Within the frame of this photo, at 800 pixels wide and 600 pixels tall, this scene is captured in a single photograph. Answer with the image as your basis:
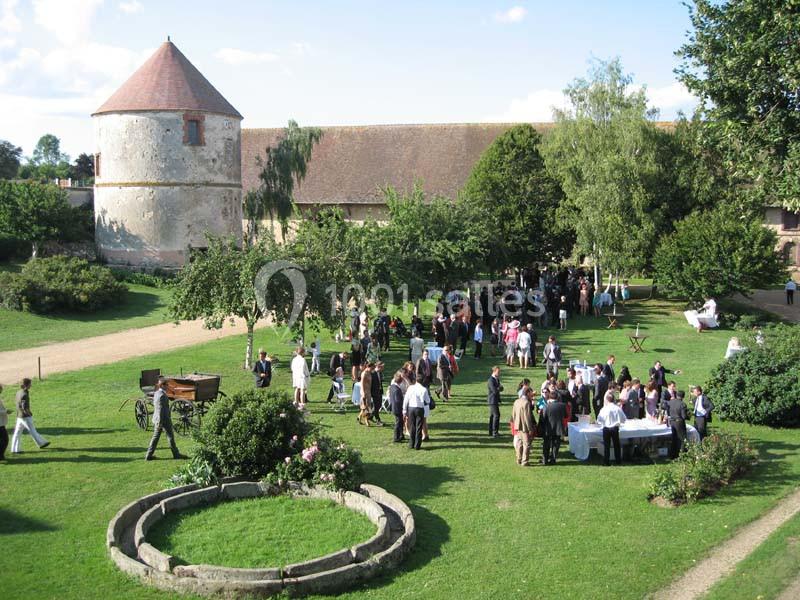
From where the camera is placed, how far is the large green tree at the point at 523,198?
37031 millimetres

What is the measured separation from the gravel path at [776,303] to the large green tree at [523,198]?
8500mm

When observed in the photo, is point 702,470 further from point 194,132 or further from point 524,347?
point 194,132

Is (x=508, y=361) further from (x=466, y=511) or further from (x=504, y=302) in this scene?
(x=466, y=511)

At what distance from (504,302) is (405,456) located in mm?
14820

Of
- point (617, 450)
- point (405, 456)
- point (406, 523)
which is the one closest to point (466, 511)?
Result: point (406, 523)

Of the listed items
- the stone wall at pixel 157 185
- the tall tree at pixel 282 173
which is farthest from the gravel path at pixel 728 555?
the tall tree at pixel 282 173

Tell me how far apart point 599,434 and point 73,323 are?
71.9ft

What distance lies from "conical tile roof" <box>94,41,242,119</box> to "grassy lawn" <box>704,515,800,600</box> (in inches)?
1366

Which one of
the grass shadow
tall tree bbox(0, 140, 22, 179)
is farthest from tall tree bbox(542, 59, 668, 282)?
tall tree bbox(0, 140, 22, 179)

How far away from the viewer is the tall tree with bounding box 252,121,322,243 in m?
43.9

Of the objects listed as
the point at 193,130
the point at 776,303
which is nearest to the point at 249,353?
the point at 193,130

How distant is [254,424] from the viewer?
12109 millimetres

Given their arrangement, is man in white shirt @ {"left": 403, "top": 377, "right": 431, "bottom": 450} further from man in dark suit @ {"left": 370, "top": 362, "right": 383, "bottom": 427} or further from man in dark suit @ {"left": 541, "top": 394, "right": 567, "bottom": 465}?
man in dark suit @ {"left": 541, "top": 394, "right": 567, "bottom": 465}

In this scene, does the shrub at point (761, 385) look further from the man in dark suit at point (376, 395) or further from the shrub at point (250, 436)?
the shrub at point (250, 436)
